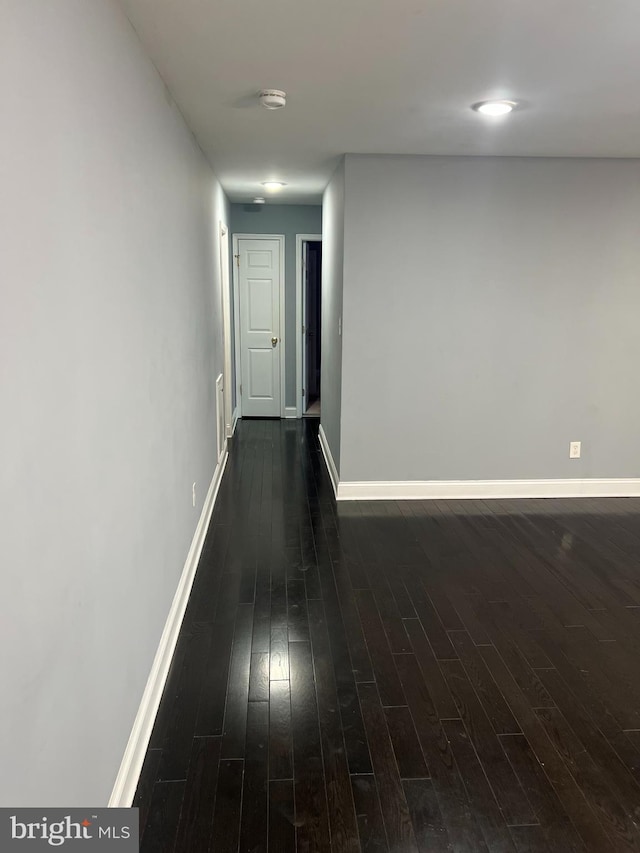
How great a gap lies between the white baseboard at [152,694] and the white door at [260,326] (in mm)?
3907

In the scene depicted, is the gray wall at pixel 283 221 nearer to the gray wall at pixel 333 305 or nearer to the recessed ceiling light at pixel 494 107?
the gray wall at pixel 333 305

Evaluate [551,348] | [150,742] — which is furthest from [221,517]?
[551,348]

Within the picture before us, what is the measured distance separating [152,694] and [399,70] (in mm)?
2571

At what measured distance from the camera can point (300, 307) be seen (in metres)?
7.19

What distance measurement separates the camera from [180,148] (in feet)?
10.0

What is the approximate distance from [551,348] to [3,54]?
160 inches

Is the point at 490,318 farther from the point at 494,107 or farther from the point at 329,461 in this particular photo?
the point at 329,461

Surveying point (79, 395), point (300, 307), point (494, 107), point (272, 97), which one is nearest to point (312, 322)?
point (300, 307)

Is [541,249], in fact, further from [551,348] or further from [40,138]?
[40,138]

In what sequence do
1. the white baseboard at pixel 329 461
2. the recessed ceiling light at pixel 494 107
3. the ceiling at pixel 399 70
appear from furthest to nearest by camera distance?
the white baseboard at pixel 329 461 < the recessed ceiling light at pixel 494 107 < the ceiling at pixel 399 70

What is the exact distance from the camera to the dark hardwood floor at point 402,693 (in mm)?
1819

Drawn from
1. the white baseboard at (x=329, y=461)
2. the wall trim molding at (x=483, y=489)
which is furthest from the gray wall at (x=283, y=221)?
the wall trim molding at (x=483, y=489)

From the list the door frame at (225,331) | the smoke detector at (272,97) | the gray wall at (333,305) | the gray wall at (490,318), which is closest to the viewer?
the smoke detector at (272,97)

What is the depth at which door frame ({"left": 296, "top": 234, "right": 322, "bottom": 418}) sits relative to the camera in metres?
7.07
